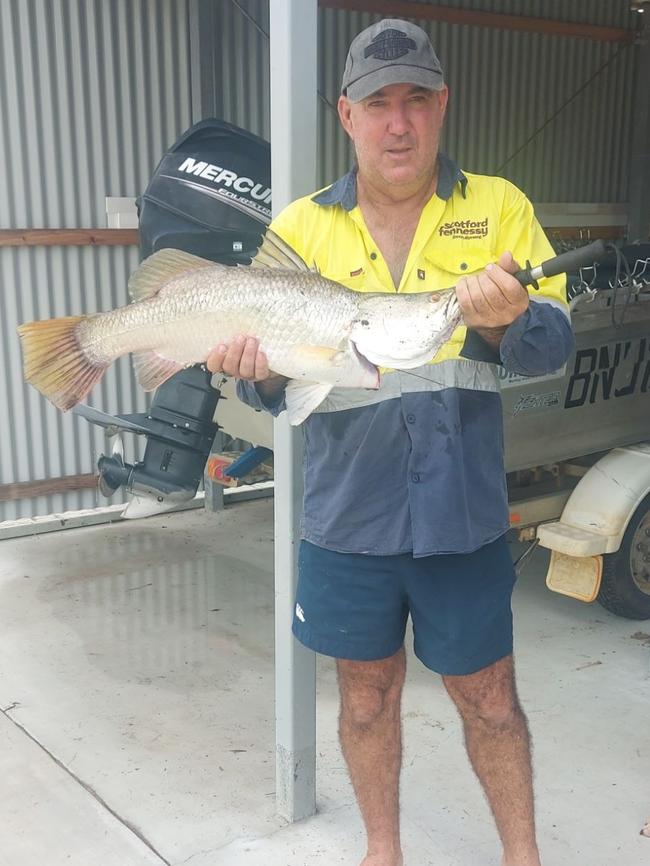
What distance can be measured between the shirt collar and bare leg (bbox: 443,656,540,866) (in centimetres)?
116

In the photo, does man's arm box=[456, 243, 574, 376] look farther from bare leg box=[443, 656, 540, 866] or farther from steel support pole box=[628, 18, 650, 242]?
steel support pole box=[628, 18, 650, 242]

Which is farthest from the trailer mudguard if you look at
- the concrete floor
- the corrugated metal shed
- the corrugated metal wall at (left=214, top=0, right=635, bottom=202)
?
the corrugated metal wall at (left=214, top=0, right=635, bottom=202)

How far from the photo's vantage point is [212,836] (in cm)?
290

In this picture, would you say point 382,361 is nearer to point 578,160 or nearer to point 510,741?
point 510,741

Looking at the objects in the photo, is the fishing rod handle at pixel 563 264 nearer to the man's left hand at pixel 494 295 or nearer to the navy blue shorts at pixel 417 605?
the man's left hand at pixel 494 295

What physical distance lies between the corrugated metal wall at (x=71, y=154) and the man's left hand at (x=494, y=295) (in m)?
4.35

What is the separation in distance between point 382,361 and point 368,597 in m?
0.64

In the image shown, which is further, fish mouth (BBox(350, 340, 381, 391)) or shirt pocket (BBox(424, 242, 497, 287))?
shirt pocket (BBox(424, 242, 497, 287))

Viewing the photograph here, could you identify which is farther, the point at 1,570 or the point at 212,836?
the point at 1,570

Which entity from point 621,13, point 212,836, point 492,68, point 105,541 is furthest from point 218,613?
point 621,13

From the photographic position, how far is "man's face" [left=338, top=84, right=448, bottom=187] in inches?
87.0

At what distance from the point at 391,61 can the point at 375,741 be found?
1675mm

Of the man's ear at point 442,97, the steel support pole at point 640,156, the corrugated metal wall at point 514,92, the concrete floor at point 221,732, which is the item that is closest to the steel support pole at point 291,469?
the concrete floor at point 221,732

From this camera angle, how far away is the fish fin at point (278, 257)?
2.21 m
